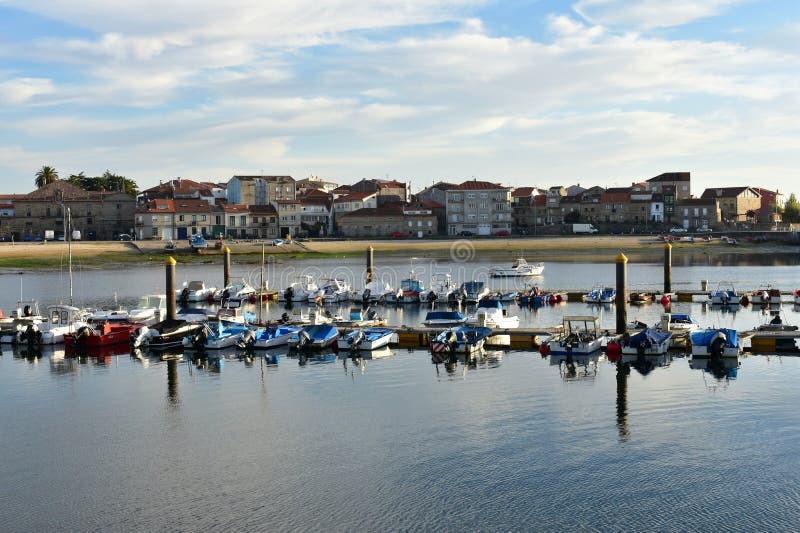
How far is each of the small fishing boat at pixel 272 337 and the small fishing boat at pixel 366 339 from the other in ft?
9.39

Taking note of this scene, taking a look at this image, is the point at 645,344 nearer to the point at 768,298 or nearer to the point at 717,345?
the point at 717,345

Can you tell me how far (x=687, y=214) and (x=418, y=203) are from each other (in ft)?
150

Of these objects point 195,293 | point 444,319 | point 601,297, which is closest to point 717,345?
point 444,319

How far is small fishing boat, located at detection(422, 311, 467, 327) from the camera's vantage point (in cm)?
4609

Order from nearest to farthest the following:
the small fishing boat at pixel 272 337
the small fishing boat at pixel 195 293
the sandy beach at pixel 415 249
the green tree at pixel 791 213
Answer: the small fishing boat at pixel 272 337 < the small fishing boat at pixel 195 293 < the sandy beach at pixel 415 249 < the green tree at pixel 791 213

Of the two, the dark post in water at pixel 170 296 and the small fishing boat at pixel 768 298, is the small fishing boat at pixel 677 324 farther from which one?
the dark post in water at pixel 170 296

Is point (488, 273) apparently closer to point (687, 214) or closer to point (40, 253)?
point (40, 253)

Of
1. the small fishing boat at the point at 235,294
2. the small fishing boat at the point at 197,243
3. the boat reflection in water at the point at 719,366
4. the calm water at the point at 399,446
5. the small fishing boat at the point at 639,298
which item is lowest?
the calm water at the point at 399,446

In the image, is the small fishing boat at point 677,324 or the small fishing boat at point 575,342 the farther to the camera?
the small fishing boat at point 677,324

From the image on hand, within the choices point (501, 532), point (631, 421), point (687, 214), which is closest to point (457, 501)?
point (501, 532)

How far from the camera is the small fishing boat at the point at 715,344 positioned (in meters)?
37.1

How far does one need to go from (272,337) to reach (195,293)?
24.7 metres

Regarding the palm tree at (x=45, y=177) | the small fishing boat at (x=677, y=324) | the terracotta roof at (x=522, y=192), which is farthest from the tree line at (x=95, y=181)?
the small fishing boat at (x=677, y=324)

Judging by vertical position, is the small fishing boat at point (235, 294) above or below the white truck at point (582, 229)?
below
